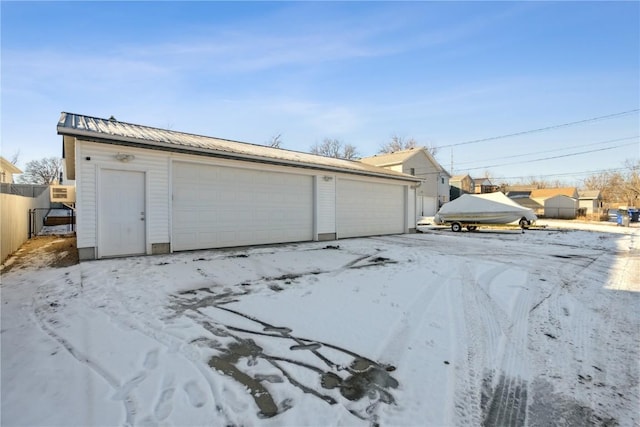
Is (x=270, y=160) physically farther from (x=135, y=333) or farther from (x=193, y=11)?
(x=135, y=333)

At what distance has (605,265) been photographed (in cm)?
752

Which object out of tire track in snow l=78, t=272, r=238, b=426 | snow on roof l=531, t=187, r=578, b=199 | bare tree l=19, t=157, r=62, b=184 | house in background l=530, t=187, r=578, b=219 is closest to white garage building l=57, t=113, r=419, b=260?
tire track in snow l=78, t=272, r=238, b=426

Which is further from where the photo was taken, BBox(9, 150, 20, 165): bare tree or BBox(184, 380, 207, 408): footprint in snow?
BBox(9, 150, 20, 165): bare tree

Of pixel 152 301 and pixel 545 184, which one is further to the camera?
pixel 545 184

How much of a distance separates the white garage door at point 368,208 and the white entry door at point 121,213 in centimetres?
658

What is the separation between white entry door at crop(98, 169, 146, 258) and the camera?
267 inches

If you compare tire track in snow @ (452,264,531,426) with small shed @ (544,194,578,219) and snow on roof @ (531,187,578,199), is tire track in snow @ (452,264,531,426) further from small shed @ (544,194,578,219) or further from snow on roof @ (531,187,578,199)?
snow on roof @ (531,187,578,199)

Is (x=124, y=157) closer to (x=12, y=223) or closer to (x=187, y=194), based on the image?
(x=187, y=194)

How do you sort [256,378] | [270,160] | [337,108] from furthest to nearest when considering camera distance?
[337,108], [270,160], [256,378]

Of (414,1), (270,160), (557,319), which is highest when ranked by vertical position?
(414,1)

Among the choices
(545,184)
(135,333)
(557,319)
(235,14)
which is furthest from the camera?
(545,184)

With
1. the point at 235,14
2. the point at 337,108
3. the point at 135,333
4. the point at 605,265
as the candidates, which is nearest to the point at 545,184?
the point at 337,108

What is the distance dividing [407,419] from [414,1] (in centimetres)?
1041

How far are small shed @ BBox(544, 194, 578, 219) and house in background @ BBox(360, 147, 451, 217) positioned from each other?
11.0 metres
